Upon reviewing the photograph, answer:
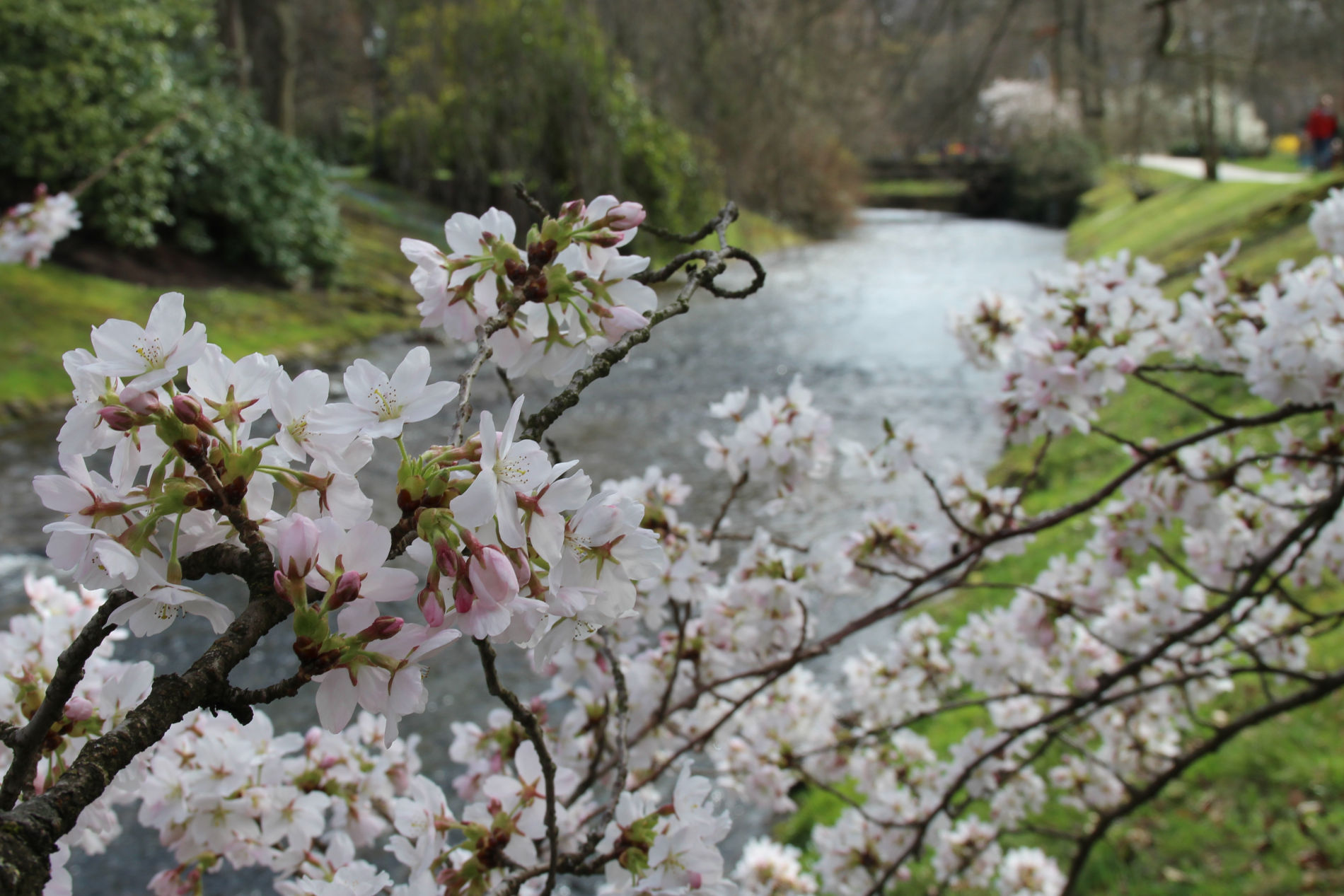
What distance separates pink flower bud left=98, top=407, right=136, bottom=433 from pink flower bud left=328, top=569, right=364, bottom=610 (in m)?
0.18

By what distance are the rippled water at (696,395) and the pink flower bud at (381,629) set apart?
4.66 ft

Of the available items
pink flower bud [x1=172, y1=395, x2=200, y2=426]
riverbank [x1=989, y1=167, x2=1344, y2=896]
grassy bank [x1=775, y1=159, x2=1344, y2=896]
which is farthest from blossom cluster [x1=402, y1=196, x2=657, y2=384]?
grassy bank [x1=775, y1=159, x2=1344, y2=896]

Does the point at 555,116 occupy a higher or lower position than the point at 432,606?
lower

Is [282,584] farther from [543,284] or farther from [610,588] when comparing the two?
[543,284]

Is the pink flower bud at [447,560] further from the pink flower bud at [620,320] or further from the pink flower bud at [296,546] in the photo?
the pink flower bud at [620,320]

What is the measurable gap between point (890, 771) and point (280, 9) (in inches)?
546

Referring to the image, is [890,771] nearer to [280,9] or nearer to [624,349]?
[624,349]

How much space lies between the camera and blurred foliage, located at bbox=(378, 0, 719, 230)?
12.3 m

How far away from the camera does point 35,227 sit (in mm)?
2721

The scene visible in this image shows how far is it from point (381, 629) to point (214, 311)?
382 inches

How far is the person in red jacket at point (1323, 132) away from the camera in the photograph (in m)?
14.6

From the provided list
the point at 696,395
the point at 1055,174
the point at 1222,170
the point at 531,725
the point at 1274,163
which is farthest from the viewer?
the point at 1055,174

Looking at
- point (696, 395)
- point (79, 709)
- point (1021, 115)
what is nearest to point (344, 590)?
point (79, 709)

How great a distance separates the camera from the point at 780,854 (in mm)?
2582
